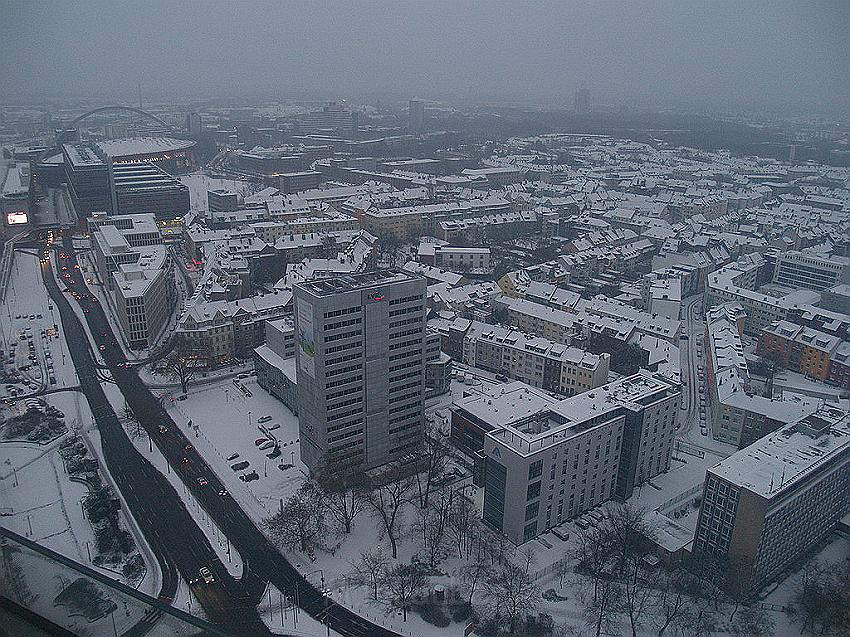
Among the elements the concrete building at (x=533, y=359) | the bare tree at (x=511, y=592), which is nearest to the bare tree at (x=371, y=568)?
the bare tree at (x=511, y=592)

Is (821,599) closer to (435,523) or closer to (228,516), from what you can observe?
(435,523)

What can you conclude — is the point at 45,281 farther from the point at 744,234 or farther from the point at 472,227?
the point at 744,234

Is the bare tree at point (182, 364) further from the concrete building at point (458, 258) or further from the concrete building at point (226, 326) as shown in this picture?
the concrete building at point (458, 258)

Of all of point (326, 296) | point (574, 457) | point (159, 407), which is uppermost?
point (326, 296)

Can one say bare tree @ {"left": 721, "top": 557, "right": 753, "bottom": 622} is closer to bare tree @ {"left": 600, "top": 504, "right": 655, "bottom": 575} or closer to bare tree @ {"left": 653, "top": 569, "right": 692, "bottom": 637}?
bare tree @ {"left": 653, "top": 569, "right": 692, "bottom": 637}

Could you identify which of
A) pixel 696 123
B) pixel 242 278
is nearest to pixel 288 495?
pixel 242 278

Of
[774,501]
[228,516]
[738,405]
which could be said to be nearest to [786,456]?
[774,501]

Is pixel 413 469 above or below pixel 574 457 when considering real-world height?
below

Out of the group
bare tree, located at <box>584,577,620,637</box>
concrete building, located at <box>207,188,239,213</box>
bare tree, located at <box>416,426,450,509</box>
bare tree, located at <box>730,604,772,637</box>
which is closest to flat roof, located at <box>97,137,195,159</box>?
concrete building, located at <box>207,188,239,213</box>
